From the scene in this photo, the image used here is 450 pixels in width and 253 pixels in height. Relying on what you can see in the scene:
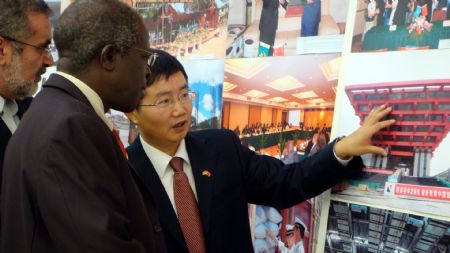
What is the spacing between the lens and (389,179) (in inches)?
41.2

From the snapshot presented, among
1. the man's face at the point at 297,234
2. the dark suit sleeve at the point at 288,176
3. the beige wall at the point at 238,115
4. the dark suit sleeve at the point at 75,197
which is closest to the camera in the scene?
the dark suit sleeve at the point at 75,197

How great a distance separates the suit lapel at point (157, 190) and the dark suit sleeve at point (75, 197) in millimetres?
448

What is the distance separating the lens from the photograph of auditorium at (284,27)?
1.24m

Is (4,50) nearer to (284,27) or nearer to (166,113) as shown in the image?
(166,113)

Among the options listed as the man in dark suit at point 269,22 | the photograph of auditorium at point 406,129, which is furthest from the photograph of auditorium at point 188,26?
the photograph of auditorium at point 406,129

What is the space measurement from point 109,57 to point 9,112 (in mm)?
720

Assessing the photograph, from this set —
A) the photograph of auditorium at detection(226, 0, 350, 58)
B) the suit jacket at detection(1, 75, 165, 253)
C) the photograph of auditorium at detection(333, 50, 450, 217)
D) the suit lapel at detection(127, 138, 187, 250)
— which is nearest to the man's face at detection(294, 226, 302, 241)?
the photograph of auditorium at detection(333, 50, 450, 217)

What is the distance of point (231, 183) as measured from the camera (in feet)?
4.15

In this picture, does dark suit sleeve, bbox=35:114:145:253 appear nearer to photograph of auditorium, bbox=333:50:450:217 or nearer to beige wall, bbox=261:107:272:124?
photograph of auditorium, bbox=333:50:450:217

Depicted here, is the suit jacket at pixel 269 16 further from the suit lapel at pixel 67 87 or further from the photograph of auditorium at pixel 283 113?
the suit lapel at pixel 67 87

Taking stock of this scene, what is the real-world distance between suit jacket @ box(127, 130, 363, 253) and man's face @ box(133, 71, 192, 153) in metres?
0.08

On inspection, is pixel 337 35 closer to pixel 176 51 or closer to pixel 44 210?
pixel 176 51

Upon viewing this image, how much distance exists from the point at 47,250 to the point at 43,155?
0.16m

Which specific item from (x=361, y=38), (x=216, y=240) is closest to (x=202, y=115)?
(x=216, y=240)
